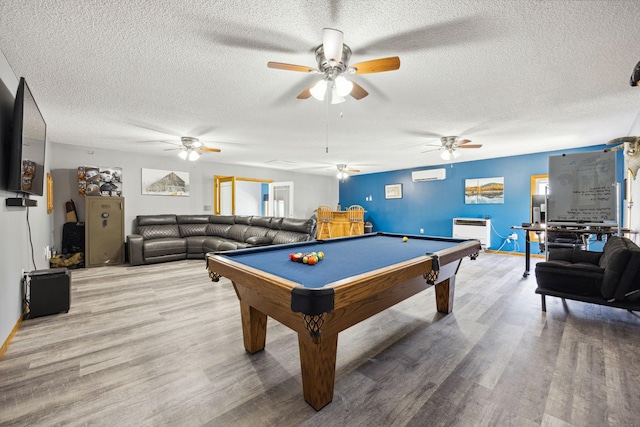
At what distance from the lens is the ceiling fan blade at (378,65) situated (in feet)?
6.03

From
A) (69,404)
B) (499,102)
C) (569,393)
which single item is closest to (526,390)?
(569,393)

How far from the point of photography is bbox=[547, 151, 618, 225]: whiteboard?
3.25 meters

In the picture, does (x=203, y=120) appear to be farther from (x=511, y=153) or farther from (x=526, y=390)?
(x=511, y=153)

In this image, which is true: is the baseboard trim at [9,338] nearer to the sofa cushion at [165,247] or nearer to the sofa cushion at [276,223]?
the sofa cushion at [165,247]

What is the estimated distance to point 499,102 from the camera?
3.09m

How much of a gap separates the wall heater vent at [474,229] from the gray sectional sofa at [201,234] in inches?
166

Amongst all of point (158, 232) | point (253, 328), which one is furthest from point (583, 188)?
point (158, 232)

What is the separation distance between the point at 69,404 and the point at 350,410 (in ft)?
5.24

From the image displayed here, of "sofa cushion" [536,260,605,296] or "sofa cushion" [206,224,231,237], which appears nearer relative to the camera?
"sofa cushion" [536,260,605,296]

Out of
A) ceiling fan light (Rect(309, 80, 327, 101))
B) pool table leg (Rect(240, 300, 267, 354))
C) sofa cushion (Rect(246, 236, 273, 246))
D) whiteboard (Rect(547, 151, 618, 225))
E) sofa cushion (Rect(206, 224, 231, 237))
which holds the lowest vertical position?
pool table leg (Rect(240, 300, 267, 354))

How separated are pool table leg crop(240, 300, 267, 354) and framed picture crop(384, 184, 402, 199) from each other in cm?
733

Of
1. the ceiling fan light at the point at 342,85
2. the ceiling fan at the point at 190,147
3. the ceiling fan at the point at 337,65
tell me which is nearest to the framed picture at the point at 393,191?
the ceiling fan at the point at 190,147

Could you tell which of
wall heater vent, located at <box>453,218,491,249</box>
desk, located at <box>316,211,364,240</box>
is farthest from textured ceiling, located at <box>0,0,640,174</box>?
desk, located at <box>316,211,364,240</box>

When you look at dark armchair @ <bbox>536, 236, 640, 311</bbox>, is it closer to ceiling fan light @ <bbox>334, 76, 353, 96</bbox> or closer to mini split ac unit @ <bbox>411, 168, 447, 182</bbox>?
ceiling fan light @ <bbox>334, 76, 353, 96</bbox>
